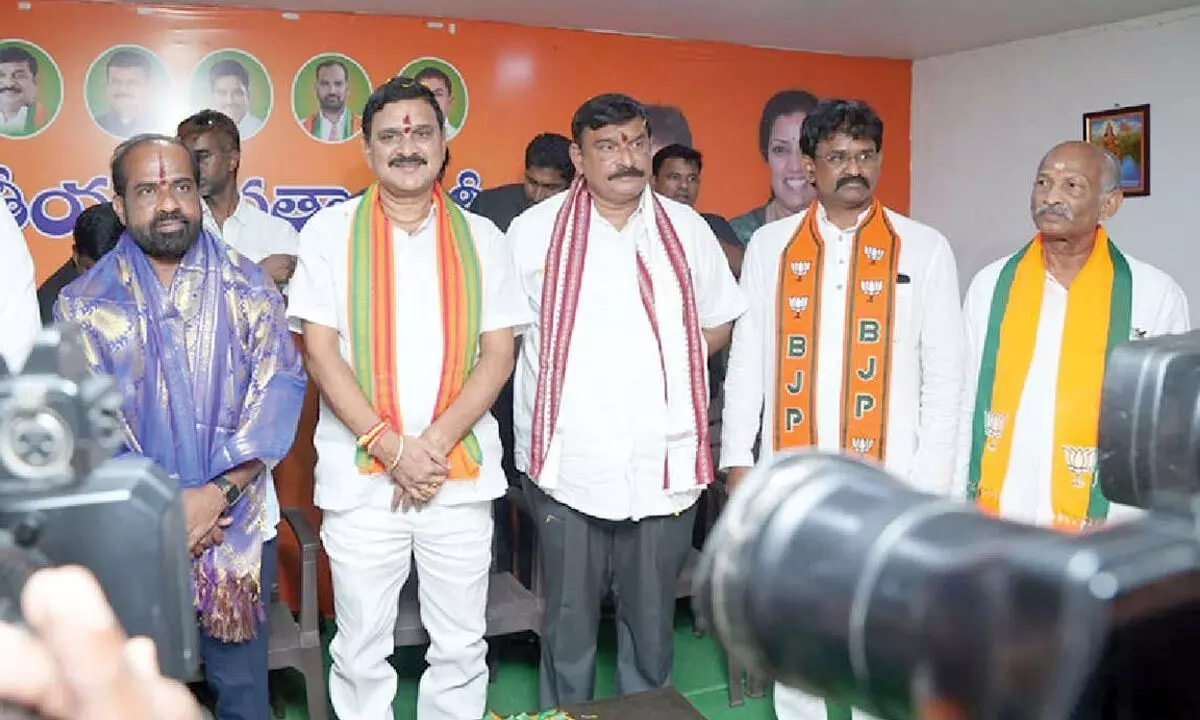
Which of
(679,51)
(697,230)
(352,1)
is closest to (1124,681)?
(697,230)

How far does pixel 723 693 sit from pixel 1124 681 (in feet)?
10.1

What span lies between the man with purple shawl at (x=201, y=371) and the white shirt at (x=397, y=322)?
0.12 m

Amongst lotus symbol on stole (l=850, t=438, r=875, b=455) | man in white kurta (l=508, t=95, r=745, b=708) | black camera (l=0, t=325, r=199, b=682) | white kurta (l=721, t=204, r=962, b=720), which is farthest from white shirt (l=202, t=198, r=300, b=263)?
black camera (l=0, t=325, r=199, b=682)

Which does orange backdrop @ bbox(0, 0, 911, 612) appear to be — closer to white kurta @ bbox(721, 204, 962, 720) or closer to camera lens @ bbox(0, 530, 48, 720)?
white kurta @ bbox(721, 204, 962, 720)

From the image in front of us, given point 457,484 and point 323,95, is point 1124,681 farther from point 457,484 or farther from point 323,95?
point 323,95

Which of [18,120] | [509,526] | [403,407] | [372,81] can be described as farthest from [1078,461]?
[18,120]

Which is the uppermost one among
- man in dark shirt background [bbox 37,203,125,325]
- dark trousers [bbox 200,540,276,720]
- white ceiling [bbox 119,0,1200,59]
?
white ceiling [bbox 119,0,1200,59]

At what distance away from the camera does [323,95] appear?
14.1 feet

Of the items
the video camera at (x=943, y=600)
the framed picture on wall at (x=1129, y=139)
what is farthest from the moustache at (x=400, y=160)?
the framed picture on wall at (x=1129, y=139)

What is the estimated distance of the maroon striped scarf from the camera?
9.50ft

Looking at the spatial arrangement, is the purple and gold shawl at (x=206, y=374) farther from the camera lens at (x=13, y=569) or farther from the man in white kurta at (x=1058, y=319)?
the camera lens at (x=13, y=569)

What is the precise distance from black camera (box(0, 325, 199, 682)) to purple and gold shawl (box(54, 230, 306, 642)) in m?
1.87

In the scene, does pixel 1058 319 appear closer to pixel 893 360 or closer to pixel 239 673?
pixel 893 360

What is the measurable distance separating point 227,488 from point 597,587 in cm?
102
